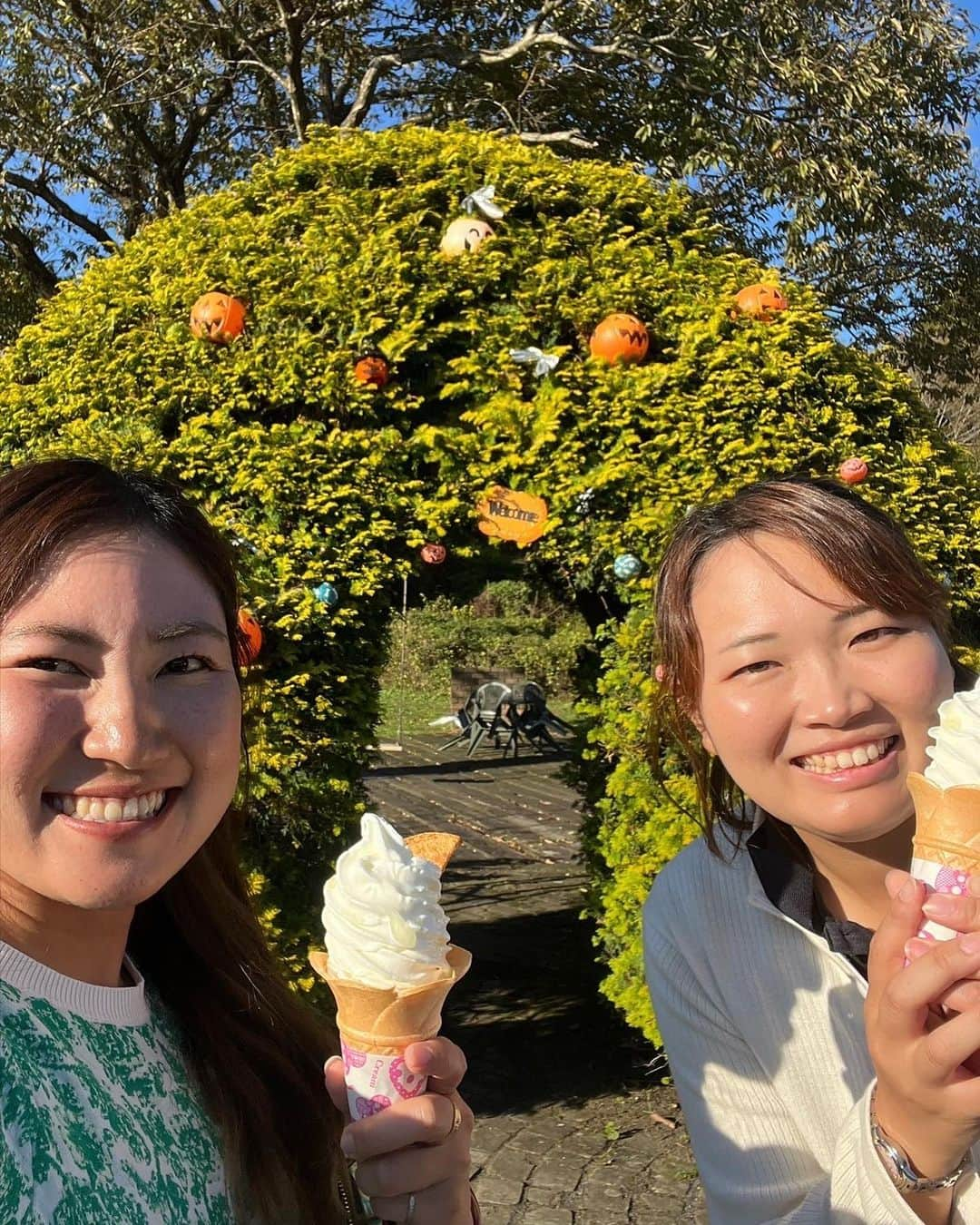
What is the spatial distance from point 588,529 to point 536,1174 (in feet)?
8.42

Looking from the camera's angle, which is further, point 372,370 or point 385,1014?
point 372,370

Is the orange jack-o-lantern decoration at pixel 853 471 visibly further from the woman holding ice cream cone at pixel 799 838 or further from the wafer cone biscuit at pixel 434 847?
the wafer cone biscuit at pixel 434 847

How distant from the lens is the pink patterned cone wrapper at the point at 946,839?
1.45m

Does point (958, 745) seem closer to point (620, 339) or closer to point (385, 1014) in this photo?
point (385, 1014)

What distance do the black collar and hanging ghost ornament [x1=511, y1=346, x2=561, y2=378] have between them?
2.95m

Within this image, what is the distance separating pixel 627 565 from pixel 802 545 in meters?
2.66

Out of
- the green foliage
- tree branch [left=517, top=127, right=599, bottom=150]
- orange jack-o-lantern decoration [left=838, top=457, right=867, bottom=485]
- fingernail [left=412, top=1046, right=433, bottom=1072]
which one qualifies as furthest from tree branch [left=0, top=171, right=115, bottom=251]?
fingernail [left=412, top=1046, right=433, bottom=1072]

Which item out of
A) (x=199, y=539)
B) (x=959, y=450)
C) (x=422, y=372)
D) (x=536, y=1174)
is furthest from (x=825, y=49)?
(x=199, y=539)

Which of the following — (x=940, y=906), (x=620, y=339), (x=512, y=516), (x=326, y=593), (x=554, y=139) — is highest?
(x=554, y=139)

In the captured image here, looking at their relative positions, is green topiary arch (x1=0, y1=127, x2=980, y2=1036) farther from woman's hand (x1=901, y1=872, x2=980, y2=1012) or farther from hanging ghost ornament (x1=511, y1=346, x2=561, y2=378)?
woman's hand (x1=901, y1=872, x2=980, y2=1012)

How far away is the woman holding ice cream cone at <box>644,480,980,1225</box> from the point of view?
67.2 inches

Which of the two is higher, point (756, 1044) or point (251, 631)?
point (251, 631)

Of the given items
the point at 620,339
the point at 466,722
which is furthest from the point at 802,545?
the point at 466,722

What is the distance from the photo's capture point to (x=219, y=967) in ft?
5.53
